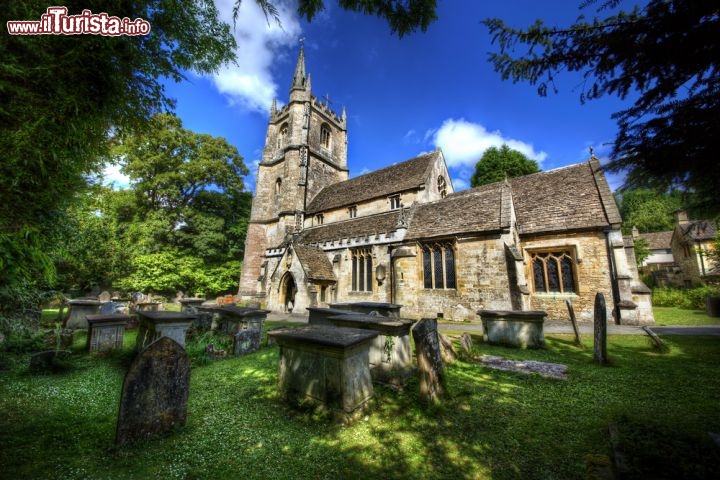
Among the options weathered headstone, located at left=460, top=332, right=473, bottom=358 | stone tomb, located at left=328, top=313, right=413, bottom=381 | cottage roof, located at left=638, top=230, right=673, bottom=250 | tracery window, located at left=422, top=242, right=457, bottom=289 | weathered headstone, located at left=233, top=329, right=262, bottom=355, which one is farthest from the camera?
cottage roof, located at left=638, top=230, right=673, bottom=250

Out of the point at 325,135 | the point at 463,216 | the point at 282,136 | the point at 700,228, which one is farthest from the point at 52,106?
the point at 325,135

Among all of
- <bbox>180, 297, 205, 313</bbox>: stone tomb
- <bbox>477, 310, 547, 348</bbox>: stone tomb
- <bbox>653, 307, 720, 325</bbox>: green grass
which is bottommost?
<bbox>653, 307, 720, 325</bbox>: green grass

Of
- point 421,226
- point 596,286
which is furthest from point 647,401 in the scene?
point 421,226

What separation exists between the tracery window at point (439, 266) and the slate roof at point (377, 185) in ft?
19.6

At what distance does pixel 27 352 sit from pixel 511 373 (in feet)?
36.9

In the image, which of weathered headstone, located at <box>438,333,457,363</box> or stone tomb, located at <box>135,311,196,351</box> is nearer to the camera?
stone tomb, located at <box>135,311,196,351</box>

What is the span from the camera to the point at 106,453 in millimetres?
2914

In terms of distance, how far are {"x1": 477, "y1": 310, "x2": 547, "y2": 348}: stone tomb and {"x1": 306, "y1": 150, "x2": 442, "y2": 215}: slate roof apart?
1209 centimetres

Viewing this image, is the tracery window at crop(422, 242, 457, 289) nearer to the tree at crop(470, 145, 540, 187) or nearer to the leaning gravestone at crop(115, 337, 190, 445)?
the leaning gravestone at crop(115, 337, 190, 445)

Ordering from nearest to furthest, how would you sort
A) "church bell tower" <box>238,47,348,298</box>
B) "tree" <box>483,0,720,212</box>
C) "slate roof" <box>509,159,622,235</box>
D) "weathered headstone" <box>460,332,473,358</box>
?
"tree" <box>483,0,720,212</box> < "weathered headstone" <box>460,332,473,358</box> < "slate roof" <box>509,159,622,235</box> < "church bell tower" <box>238,47,348,298</box>

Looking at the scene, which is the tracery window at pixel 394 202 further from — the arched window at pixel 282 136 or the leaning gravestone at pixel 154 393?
the leaning gravestone at pixel 154 393

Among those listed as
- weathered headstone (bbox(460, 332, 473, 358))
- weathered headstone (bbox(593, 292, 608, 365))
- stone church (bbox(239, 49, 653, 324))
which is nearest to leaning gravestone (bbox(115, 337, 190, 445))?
weathered headstone (bbox(460, 332, 473, 358))

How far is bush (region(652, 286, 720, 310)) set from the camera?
16391 millimetres

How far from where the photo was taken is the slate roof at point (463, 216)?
1307 centimetres
